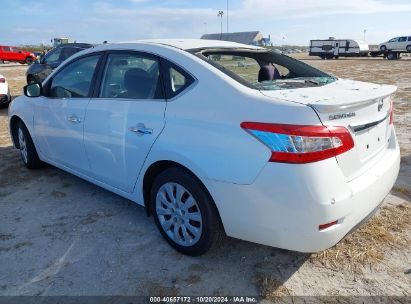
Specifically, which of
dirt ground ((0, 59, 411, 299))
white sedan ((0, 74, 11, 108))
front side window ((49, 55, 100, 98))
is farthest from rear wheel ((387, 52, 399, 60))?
front side window ((49, 55, 100, 98))

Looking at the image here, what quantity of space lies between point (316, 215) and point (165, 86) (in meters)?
1.51

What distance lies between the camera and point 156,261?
2.97 meters

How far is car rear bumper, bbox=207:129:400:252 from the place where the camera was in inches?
88.8

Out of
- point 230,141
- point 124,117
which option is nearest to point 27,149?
point 124,117

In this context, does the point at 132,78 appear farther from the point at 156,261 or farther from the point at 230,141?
the point at 156,261

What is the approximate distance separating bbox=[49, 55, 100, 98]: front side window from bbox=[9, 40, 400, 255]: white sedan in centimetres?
2

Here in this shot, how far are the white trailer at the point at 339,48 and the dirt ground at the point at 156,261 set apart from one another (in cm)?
4262

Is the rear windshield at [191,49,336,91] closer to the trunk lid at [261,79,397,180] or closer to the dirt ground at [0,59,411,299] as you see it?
the trunk lid at [261,79,397,180]

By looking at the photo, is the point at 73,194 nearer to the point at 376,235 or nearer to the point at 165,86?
the point at 165,86

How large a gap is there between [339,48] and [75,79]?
43741 millimetres

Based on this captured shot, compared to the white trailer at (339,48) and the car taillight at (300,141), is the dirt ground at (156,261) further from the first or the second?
the white trailer at (339,48)

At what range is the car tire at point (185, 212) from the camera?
272cm

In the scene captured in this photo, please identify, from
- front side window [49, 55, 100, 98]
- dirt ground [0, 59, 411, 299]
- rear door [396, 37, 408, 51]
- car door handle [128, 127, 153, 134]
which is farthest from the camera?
rear door [396, 37, 408, 51]

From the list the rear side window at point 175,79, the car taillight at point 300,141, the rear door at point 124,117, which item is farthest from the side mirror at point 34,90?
the car taillight at point 300,141
